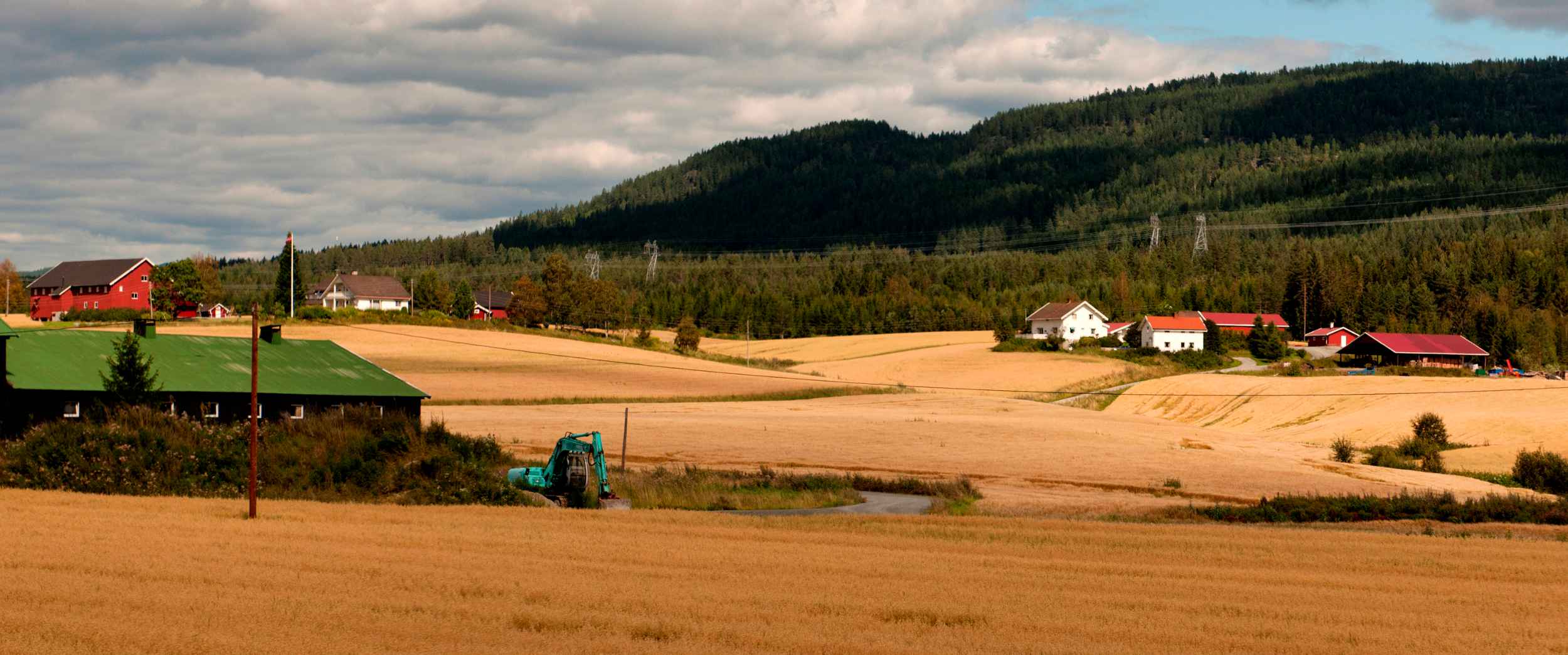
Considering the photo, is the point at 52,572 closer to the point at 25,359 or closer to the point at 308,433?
the point at 308,433

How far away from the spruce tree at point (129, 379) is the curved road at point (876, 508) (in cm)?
2272

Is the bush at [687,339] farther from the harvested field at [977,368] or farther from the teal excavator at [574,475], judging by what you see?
the teal excavator at [574,475]

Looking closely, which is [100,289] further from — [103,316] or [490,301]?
[490,301]

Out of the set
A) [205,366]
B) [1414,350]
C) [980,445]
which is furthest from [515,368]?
[1414,350]

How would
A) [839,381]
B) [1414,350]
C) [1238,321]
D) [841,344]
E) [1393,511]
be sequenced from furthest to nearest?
[841,344]
[1238,321]
[1414,350]
[839,381]
[1393,511]

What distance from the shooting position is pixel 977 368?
122 metres

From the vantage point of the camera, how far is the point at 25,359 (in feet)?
168

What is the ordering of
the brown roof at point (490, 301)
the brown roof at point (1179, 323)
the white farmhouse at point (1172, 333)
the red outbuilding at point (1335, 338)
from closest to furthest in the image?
the white farmhouse at point (1172, 333)
the brown roof at point (1179, 323)
the red outbuilding at point (1335, 338)
the brown roof at point (490, 301)

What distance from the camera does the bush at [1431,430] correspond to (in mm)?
63906

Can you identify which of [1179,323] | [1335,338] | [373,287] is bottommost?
[1335,338]

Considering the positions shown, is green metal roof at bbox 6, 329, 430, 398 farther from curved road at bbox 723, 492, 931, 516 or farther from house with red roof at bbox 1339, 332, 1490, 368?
house with red roof at bbox 1339, 332, 1490, 368

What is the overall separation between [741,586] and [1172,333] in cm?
12343

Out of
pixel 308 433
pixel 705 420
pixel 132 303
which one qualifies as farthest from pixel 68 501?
pixel 132 303

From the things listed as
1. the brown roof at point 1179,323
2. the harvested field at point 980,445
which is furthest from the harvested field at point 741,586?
the brown roof at point 1179,323
